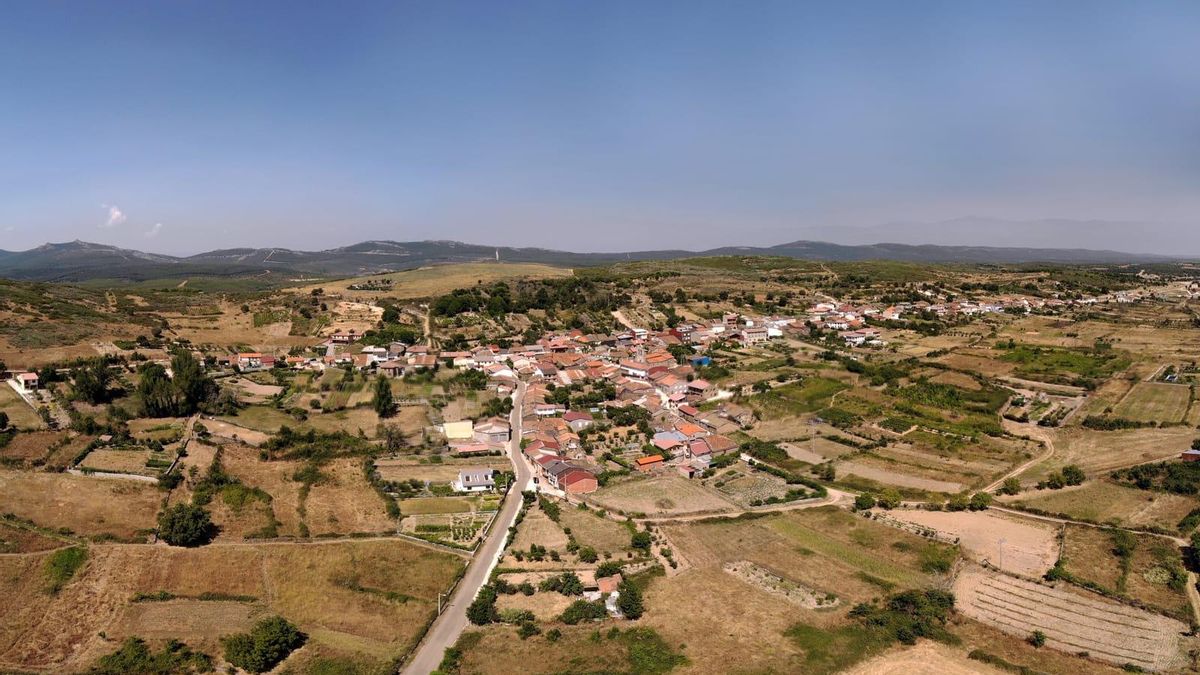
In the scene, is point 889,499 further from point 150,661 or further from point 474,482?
point 150,661

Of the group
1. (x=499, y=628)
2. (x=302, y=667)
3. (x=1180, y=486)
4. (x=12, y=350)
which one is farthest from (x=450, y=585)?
(x=12, y=350)

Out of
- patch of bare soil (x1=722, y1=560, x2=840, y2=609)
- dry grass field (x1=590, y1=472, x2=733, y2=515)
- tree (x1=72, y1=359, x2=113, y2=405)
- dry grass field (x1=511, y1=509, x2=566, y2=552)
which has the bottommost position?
patch of bare soil (x1=722, y1=560, x2=840, y2=609)

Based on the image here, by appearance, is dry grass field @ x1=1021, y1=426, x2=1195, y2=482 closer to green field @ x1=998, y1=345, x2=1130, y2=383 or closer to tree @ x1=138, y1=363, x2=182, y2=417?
green field @ x1=998, y1=345, x2=1130, y2=383

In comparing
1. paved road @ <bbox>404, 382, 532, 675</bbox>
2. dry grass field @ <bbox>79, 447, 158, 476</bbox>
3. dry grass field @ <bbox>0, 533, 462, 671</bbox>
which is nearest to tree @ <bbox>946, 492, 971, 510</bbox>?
paved road @ <bbox>404, 382, 532, 675</bbox>

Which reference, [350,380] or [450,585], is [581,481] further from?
[350,380]

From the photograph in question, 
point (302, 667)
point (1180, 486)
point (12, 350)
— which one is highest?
point (12, 350)
